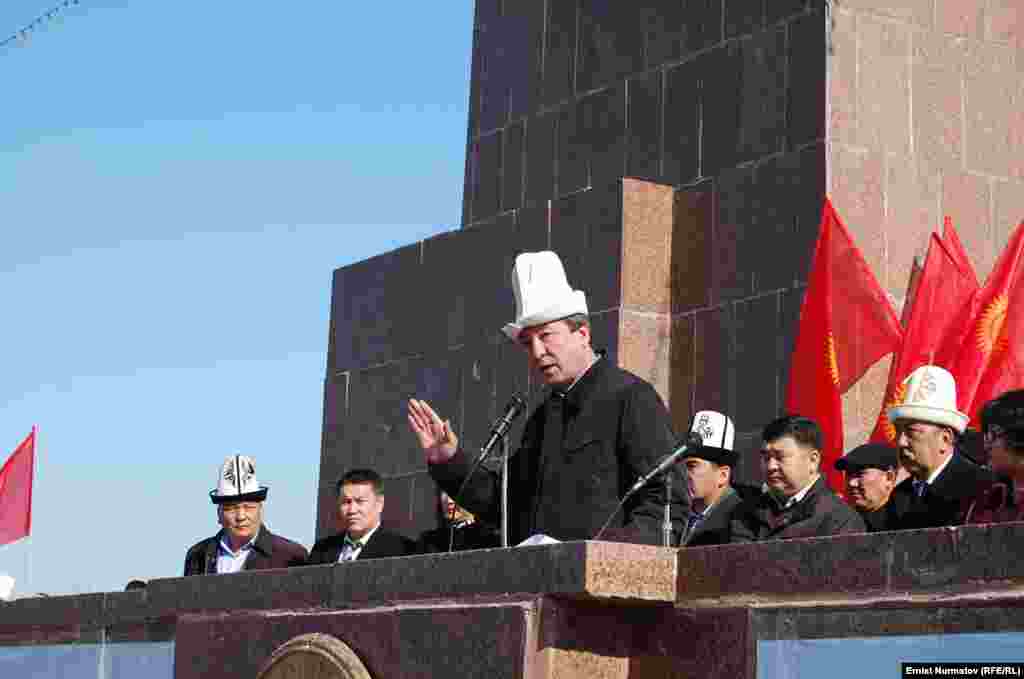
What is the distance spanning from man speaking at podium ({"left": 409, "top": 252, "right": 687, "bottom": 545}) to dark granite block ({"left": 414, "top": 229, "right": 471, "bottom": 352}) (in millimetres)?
6294

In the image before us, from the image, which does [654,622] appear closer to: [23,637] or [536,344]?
[536,344]

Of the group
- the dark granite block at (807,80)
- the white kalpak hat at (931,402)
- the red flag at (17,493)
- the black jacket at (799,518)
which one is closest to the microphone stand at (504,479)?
the black jacket at (799,518)

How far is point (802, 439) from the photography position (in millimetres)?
6871

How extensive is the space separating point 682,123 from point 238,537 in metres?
4.35

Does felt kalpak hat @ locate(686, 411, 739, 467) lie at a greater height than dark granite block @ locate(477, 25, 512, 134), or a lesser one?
lesser

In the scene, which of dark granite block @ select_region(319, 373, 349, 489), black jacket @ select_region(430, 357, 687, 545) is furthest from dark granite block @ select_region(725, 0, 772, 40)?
black jacket @ select_region(430, 357, 687, 545)

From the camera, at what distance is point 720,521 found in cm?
751

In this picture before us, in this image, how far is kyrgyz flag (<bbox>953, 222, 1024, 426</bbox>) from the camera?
1030 centimetres

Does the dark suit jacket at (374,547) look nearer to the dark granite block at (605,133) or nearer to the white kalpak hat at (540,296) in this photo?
the white kalpak hat at (540,296)

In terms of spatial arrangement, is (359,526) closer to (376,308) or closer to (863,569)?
(863,569)

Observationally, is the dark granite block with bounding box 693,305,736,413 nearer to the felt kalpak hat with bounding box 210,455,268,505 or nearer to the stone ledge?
the felt kalpak hat with bounding box 210,455,268,505

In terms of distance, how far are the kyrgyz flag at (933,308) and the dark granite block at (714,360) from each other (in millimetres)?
981

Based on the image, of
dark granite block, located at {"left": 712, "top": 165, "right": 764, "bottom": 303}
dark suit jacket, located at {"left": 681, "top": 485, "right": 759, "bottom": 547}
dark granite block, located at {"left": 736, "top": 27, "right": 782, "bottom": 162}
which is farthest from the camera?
dark granite block, located at {"left": 736, "top": 27, "right": 782, "bottom": 162}

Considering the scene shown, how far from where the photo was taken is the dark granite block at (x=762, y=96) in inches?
443
